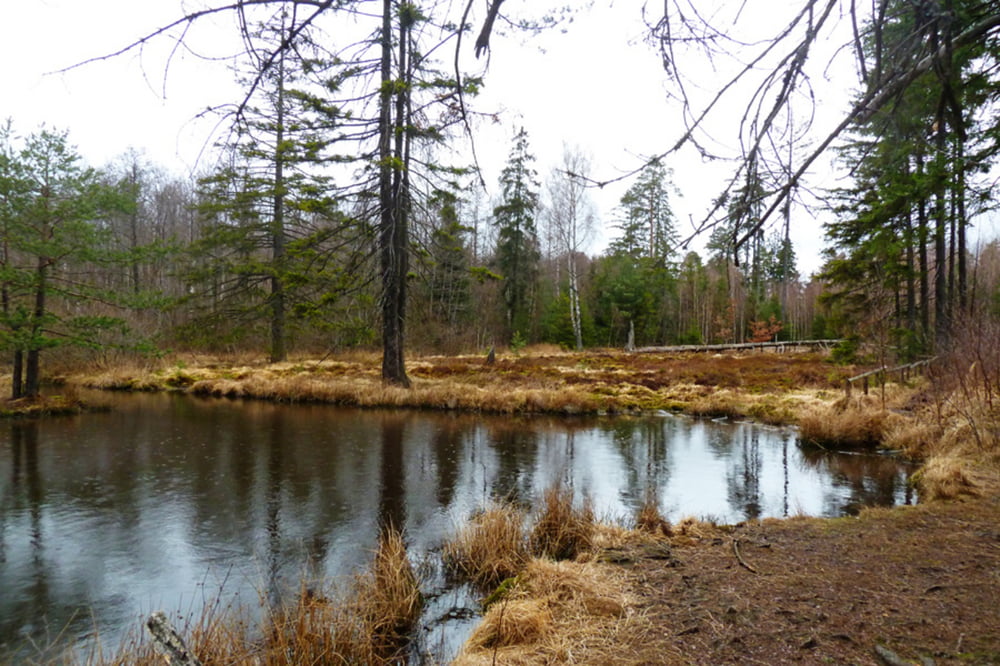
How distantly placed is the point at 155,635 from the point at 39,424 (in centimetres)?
1455

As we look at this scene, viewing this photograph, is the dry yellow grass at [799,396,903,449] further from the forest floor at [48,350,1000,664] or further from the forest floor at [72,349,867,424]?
the forest floor at [48,350,1000,664]

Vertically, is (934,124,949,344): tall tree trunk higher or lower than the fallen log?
higher

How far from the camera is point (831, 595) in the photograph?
379cm

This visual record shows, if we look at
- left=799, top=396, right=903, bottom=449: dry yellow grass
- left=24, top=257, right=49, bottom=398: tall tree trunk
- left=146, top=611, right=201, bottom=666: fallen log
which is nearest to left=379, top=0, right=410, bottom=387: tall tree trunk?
left=24, top=257, right=49, bottom=398: tall tree trunk

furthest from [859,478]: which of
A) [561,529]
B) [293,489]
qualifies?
[293,489]

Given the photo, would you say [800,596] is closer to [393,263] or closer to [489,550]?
[489,550]

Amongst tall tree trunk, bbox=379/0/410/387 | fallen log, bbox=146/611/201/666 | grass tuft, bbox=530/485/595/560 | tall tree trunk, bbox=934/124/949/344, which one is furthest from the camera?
tall tree trunk, bbox=379/0/410/387

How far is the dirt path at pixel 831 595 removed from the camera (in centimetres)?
307

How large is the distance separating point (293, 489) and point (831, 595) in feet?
24.0

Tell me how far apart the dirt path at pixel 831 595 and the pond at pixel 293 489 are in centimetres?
168

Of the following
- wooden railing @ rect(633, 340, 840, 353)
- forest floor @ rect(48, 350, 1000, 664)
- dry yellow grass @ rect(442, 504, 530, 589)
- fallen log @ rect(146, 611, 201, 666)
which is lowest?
dry yellow grass @ rect(442, 504, 530, 589)

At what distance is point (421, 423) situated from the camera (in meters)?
14.5

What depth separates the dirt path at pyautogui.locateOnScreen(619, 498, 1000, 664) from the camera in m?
3.07

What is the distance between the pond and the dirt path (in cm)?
168
